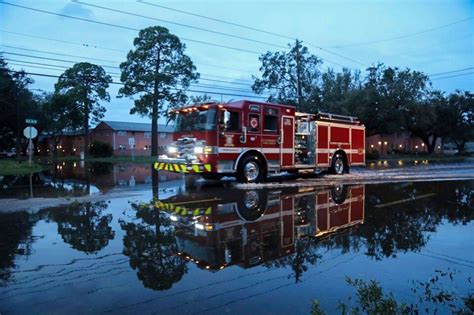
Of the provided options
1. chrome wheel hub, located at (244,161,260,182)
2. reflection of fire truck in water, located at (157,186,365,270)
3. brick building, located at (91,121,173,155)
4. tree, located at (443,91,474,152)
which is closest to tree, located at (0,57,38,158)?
brick building, located at (91,121,173,155)

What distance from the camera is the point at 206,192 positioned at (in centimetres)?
1178

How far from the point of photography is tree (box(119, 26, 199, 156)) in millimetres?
43062

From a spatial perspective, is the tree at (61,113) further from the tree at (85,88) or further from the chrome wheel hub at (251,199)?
the chrome wheel hub at (251,199)

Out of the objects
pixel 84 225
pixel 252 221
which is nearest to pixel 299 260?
pixel 252 221

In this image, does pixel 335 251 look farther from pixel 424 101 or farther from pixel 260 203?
pixel 424 101

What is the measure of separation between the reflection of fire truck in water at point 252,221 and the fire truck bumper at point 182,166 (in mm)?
1784

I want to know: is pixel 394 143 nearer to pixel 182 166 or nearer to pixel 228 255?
pixel 182 166

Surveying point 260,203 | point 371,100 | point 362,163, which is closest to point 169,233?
point 260,203

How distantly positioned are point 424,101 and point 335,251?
47.4 m

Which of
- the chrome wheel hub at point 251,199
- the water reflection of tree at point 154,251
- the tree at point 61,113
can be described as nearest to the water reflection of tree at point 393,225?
the water reflection of tree at point 154,251

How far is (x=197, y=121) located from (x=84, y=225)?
7.21m

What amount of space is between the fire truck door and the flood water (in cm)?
592

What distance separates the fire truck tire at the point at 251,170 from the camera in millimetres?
13969

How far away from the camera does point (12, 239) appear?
597cm
